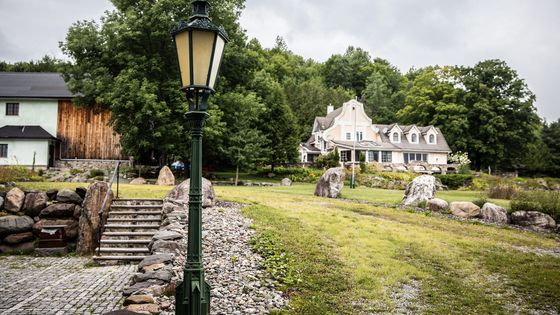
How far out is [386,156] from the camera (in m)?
50.8

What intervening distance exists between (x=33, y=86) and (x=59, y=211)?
83.9 ft

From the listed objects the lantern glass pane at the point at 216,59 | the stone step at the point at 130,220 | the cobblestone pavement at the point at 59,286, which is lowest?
the cobblestone pavement at the point at 59,286

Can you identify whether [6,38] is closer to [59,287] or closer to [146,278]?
[59,287]

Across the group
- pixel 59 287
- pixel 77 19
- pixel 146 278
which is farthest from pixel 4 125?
pixel 146 278

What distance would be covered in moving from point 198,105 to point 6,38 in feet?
58.3

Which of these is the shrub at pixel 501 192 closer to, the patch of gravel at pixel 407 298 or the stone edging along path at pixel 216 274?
the patch of gravel at pixel 407 298

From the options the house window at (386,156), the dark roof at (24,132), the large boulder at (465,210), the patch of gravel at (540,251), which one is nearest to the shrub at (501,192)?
the large boulder at (465,210)

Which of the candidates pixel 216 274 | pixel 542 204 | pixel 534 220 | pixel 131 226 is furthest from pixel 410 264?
pixel 542 204

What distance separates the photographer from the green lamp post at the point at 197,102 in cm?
381

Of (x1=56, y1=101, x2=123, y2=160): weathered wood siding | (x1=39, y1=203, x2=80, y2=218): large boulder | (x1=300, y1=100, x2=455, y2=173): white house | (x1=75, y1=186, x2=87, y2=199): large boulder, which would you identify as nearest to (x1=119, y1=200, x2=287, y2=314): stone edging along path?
(x1=39, y1=203, x2=80, y2=218): large boulder

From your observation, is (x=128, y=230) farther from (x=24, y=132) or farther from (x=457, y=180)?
(x=457, y=180)

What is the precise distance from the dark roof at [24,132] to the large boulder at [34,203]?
19512 mm

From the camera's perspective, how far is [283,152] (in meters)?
39.0

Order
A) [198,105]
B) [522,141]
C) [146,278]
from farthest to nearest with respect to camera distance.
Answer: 1. [522,141]
2. [146,278]
3. [198,105]
